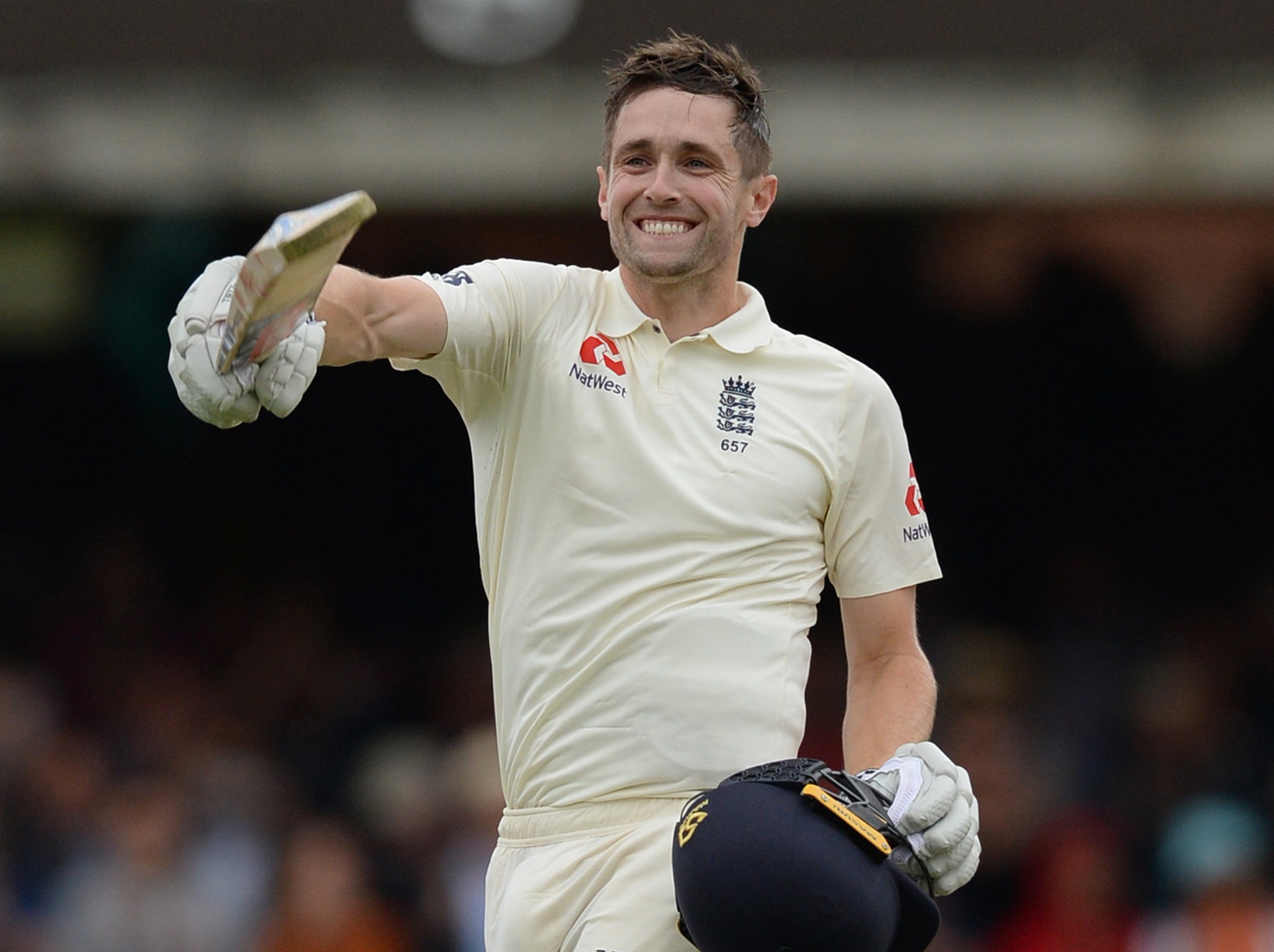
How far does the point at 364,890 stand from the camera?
8.17 metres

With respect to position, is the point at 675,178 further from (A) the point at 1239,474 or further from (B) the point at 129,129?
(A) the point at 1239,474

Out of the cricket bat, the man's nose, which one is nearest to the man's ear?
the man's nose

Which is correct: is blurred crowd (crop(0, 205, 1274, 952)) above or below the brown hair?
below

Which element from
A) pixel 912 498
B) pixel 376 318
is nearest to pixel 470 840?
pixel 912 498

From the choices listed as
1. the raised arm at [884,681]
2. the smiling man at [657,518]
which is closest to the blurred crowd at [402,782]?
the raised arm at [884,681]

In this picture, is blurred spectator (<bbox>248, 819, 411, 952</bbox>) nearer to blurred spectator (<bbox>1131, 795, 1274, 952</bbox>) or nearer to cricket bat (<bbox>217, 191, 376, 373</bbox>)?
blurred spectator (<bbox>1131, 795, 1274, 952</bbox>)

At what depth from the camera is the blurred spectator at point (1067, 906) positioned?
7.96 m

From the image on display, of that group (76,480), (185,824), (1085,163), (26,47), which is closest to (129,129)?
(26,47)

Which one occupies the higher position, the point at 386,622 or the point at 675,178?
the point at 675,178

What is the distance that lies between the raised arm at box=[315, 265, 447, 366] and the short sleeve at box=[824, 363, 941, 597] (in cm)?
85

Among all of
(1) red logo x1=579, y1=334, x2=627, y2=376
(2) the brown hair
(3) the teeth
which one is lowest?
(1) red logo x1=579, y1=334, x2=627, y2=376

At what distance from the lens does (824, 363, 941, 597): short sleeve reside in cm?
397

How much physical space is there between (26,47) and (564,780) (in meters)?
6.37

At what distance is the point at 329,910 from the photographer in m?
8.08
